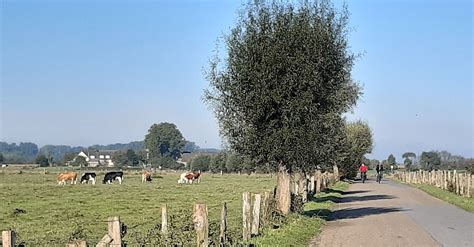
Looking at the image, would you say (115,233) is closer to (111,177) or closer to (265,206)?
(265,206)

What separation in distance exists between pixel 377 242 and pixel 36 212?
18618 mm

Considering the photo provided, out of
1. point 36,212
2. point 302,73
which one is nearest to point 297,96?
point 302,73

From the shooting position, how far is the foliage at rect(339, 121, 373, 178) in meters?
74.9

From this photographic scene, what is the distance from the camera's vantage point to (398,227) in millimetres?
22844

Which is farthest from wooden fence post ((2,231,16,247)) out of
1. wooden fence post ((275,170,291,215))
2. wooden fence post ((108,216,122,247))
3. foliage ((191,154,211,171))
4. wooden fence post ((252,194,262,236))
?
foliage ((191,154,211,171))

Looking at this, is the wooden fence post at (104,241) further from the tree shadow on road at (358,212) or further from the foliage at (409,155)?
the foliage at (409,155)

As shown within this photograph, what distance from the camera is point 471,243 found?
18.2m

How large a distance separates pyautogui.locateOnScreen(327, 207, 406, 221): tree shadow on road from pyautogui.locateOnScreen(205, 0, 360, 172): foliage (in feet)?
9.61

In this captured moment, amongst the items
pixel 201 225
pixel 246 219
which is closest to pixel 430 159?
pixel 246 219

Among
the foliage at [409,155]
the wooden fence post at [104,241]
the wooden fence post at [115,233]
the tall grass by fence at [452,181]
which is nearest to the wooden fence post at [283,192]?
the wooden fence post at [115,233]

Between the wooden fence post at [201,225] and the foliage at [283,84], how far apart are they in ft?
34.9

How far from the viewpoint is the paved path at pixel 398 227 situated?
18766 mm

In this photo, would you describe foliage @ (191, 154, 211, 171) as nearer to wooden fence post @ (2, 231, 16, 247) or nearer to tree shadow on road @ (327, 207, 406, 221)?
tree shadow on road @ (327, 207, 406, 221)

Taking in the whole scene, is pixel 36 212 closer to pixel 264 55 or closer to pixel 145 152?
pixel 264 55
